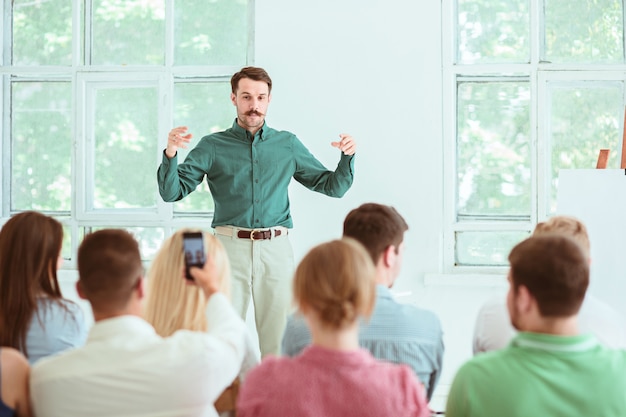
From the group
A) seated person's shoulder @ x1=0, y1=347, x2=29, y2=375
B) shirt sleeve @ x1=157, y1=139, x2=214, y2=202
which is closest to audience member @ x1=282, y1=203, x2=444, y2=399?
seated person's shoulder @ x1=0, y1=347, x2=29, y2=375

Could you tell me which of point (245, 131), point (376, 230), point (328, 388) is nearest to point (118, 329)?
point (328, 388)

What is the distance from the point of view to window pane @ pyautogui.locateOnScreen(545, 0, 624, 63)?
4465mm

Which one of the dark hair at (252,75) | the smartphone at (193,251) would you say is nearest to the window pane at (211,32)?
the dark hair at (252,75)

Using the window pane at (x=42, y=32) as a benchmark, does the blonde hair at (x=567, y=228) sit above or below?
below

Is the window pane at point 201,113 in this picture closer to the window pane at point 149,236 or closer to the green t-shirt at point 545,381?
the window pane at point 149,236

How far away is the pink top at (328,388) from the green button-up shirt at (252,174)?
89.4 inches

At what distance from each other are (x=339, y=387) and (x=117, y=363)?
49 centimetres

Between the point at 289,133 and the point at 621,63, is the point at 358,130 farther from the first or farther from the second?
the point at 621,63

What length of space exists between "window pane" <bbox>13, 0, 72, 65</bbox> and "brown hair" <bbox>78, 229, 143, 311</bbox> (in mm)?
3255

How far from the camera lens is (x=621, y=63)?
445 centimetres

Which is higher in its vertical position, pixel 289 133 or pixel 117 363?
pixel 289 133

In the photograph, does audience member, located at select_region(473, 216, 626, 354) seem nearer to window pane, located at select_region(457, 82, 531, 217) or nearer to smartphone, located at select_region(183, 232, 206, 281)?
smartphone, located at select_region(183, 232, 206, 281)

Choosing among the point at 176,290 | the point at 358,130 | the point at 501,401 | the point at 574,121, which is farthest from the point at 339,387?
the point at 574,121

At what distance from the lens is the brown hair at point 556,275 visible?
1.74m
